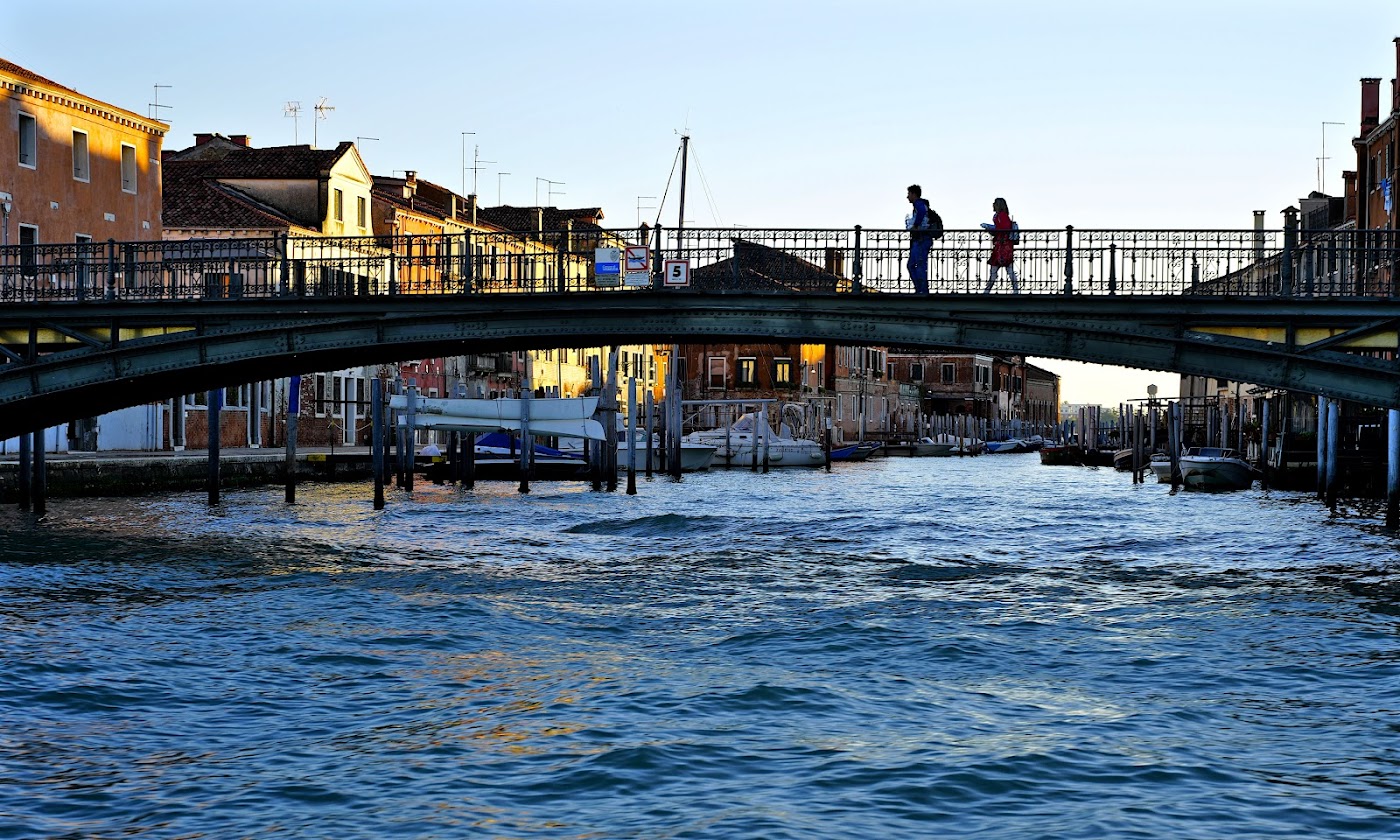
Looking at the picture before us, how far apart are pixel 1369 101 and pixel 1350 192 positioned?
400cm

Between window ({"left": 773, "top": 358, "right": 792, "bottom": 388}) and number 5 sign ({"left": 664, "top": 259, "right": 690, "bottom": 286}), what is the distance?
2687 inches

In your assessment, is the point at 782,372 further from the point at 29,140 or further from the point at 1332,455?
the point at 1332,455

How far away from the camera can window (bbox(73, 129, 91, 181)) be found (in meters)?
48.3

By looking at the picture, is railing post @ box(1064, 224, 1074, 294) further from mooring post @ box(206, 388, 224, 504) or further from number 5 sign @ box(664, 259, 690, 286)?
mooring post @ box(206, 388, 224, 504)

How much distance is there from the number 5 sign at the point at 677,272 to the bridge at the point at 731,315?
12cm

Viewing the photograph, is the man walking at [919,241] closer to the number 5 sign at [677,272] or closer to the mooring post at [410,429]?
the number 5 sign at [677,272]

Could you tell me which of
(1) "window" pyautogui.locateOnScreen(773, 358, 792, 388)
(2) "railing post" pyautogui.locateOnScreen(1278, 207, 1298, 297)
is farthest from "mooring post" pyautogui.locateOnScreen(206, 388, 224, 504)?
(1) "window" pyautogui.locateOnScreen(773, 358, 792, 388)

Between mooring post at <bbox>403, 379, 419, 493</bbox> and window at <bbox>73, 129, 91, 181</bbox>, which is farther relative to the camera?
mooring post at <bbox>403, 379, 419, 493</bbox>

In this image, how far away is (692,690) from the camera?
14.5 m

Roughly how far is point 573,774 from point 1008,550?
64.6 feet

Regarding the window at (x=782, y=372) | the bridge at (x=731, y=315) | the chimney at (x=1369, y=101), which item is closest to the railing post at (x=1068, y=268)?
the bridge at (x=731, y=315)

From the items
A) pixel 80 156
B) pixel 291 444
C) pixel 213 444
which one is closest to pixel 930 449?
pixel 80 156

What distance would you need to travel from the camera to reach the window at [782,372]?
95.6m

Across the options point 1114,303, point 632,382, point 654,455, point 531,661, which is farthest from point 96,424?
point 531,661
